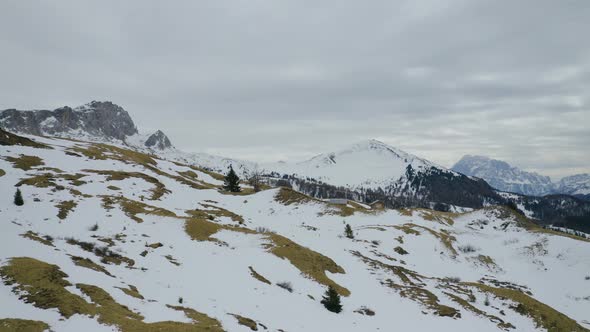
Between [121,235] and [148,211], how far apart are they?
1025 centimetres

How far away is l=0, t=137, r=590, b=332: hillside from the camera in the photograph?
47.3 feet

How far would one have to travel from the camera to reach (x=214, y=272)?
23.8m

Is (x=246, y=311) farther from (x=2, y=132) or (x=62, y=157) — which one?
(x=2, y=132)

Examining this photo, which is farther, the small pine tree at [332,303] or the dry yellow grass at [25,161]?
the dry yellow grass at [25,161]

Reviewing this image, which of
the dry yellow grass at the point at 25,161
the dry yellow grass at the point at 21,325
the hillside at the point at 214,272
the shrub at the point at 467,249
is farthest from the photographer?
the shrub at the point at 467,249

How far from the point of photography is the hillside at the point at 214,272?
14.4 meters

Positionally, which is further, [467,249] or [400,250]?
[467,249]

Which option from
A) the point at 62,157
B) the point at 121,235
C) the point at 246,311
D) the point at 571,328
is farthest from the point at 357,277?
the point at 62,157

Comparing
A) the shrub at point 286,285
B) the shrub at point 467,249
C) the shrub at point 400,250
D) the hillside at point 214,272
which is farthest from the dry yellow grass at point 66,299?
the shrub at point 467,249

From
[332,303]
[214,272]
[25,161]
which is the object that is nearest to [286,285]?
[332,303]

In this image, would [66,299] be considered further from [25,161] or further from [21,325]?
[25,161]

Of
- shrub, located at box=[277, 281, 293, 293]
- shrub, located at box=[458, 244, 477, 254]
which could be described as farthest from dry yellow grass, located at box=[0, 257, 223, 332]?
shrub, located at box=[458, 244, 477, 254]

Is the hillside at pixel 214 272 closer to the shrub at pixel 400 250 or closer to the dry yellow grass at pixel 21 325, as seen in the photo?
the dry yellow grass at pixel 21 325

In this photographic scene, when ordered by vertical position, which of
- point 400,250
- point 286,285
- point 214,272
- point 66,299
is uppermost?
point 66,299
